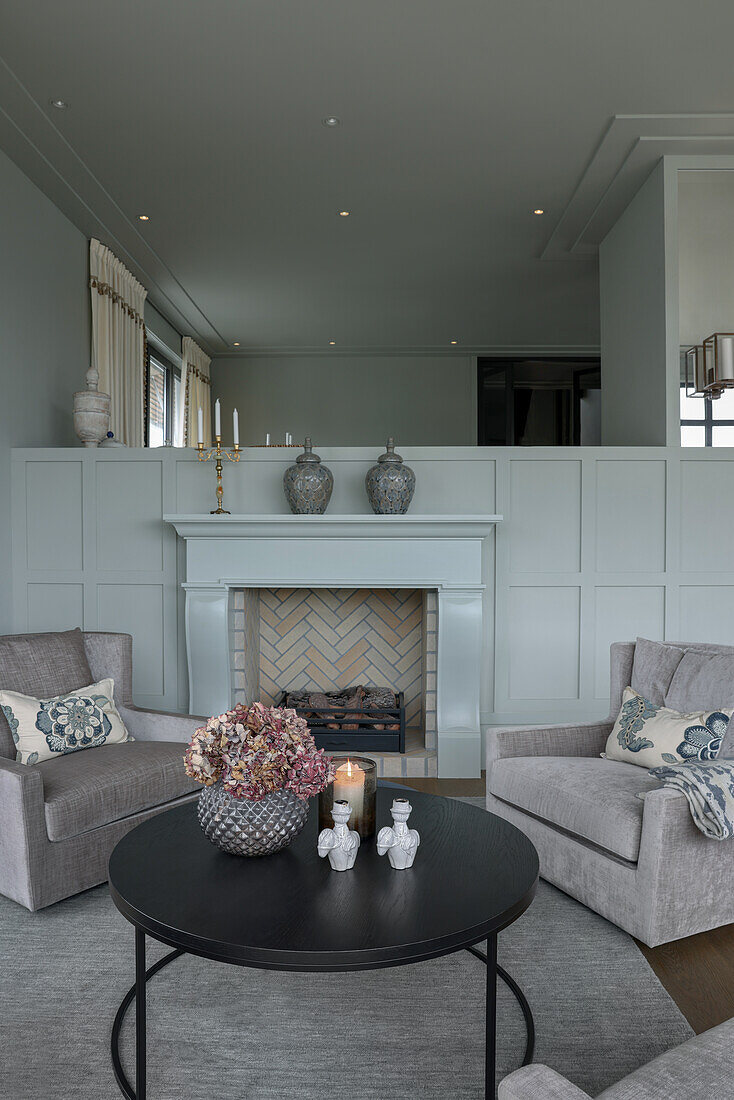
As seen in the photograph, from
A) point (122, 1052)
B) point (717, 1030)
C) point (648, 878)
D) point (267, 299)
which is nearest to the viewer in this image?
point (717, 1030)

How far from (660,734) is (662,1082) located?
1.71 m

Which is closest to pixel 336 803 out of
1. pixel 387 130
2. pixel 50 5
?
pixel 50 5

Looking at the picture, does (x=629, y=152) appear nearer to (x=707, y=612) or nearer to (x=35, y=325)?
(x=707, y=612)

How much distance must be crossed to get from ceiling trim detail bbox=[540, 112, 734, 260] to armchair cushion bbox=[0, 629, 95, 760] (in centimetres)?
361

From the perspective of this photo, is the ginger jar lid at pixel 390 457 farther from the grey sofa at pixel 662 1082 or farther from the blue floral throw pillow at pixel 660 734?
the grey sofa at pixel 662 1082

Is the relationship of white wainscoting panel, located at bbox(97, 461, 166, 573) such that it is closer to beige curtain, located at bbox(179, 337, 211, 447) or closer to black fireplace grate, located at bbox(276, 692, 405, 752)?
black fireplace grate, located at bbox(276, 692, 405, 752)

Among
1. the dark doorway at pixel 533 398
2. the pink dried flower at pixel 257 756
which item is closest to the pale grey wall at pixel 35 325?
the pink dried flower at pixel 257 756

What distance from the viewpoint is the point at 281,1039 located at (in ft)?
5.67

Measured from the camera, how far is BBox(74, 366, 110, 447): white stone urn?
4.29 m

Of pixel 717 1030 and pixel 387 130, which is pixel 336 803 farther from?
pixel 387 130

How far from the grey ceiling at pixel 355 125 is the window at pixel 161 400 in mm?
841

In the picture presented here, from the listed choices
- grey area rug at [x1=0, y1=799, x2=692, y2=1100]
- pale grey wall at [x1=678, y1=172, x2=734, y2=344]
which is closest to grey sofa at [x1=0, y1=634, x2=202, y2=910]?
grey area rug at [x1=0, y1=799, x2=692, y2=1100]

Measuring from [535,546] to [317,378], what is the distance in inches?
190

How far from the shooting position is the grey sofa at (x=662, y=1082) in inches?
37.0
